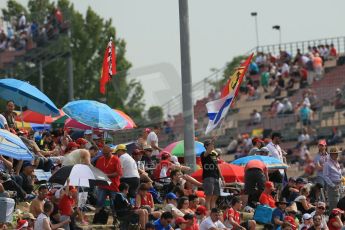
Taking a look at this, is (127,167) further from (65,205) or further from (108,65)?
(108,65)

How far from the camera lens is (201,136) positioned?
4806 centimetres

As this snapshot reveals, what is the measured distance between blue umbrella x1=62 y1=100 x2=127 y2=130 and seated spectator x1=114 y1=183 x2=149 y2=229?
13.0 feet

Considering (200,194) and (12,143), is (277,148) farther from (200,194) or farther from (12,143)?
(12,143)

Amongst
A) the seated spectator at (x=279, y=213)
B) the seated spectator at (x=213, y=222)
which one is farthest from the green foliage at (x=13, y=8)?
the seated spectator at (x=213, y=222)

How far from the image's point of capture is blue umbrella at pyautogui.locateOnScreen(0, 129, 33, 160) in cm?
2409

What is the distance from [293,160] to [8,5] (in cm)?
3084

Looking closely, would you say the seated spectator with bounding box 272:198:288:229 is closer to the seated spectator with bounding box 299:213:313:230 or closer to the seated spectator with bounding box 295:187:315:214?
the seated spectator with bounding box 299:213:313:230

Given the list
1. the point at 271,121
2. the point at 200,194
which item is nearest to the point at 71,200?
the point at 200,194

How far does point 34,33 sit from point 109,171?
108ft

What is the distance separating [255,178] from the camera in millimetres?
27859

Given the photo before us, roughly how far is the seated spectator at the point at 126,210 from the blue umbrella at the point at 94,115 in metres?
3.96

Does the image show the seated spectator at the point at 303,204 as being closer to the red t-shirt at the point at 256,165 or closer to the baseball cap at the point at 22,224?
the red t-shirt at the point at 256,165

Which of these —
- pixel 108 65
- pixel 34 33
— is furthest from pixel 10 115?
pixel 34 33

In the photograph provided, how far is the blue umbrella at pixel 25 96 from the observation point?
94.7 feet
